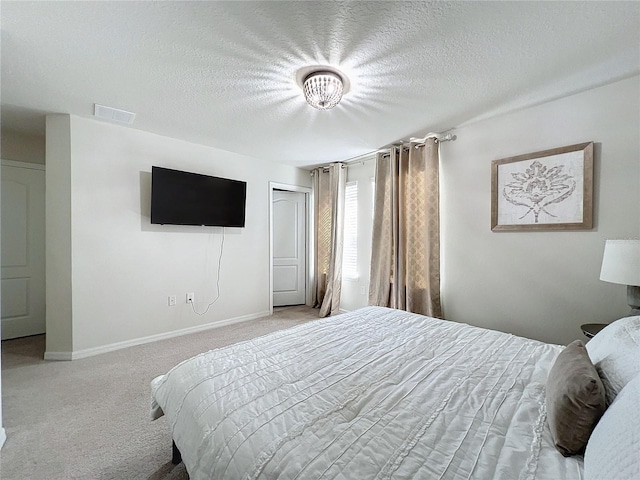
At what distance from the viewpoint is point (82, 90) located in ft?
7.22

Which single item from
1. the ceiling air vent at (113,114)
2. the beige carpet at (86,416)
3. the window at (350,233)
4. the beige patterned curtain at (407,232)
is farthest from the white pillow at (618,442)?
the ceiling air vent at (113,114)

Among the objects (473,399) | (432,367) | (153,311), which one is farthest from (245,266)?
(473,399)

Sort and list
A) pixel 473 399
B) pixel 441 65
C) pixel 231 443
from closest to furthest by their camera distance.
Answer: pixel 231 443 → pixel 473 399 → pixel 441 65

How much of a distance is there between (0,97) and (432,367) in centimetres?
396

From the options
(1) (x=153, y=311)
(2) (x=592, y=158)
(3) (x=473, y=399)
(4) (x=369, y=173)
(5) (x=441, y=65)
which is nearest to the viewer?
(3) (x=473, y=399)

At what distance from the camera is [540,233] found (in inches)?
94.7

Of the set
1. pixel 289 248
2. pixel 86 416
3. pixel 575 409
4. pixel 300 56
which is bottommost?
pixel 86 416

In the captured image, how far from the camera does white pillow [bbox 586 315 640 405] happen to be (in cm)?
89

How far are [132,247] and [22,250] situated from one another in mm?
1594

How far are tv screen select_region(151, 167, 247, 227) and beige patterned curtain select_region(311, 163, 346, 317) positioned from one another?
Answer: 4.52ft

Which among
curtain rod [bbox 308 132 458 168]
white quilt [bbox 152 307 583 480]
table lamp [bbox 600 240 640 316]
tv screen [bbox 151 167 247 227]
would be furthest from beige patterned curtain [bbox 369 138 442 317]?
tv screen [bbox 151 167 247 227]

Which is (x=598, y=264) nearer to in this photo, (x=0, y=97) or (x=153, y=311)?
(x=153, y=311)

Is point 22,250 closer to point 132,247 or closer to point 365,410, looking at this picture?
point 132,247

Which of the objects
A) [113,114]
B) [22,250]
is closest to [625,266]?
[113,114]
